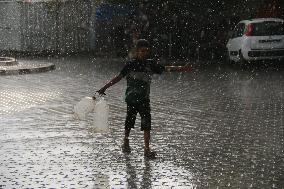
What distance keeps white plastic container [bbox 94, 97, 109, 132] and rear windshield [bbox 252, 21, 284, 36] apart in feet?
51.9

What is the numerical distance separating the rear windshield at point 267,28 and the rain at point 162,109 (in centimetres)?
4

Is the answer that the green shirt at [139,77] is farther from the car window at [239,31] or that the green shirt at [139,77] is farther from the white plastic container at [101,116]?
the car window at [239,31]

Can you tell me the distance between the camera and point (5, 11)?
37438 millimetres

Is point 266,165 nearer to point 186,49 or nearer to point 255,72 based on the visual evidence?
point 255,72

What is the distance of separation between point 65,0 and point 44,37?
2332 mm

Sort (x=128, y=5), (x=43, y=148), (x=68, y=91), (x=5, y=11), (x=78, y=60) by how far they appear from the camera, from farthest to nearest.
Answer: (x=5, y=11)
(x=128, y=5)
(x=78, y=60)
(x=68, y=91)
(x=43, y=148)

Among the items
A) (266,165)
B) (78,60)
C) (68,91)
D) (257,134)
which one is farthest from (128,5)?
(266,165)

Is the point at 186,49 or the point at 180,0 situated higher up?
the point at 180,0

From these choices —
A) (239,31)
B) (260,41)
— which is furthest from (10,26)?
(260,41)

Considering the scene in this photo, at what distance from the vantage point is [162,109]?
1283 centimetres

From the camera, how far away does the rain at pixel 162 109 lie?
7.41 metres

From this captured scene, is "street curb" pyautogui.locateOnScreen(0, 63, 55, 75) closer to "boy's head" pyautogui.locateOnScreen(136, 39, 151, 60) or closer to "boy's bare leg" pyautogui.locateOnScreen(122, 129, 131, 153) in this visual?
"boy's bare leg" pyautogui.locateOnScreen(122, 129, 131, 153)

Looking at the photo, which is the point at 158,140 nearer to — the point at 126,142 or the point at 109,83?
the point at 126,142

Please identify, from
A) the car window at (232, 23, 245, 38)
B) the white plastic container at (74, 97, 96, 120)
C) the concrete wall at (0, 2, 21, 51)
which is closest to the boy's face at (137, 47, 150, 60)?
the white plastic container at (74, 97, 96, 120)
